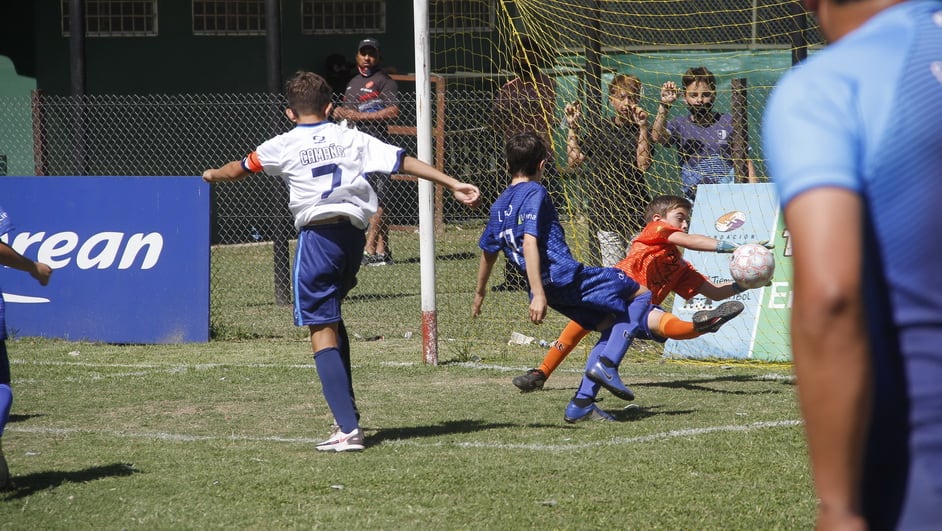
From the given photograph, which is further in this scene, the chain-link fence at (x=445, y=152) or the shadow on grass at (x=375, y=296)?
the shadow on grass at (x=375, y=296)

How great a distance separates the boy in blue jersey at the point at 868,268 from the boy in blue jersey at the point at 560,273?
5.02m

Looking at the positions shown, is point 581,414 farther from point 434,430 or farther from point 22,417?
point 22,417

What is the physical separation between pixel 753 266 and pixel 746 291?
2081 mm

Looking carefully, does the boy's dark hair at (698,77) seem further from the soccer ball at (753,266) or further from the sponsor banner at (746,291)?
the soccer ball at (753,266)

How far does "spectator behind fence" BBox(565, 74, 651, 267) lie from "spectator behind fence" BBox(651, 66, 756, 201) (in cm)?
20

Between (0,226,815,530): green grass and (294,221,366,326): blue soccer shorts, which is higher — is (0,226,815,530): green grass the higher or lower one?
the lower one

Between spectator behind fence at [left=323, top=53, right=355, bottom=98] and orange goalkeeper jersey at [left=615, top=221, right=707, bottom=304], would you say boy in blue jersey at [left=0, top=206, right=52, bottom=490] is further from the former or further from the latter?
spectator behind fence at [left=323, top=53, right=355, bottom=98]

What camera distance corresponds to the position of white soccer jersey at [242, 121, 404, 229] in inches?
248

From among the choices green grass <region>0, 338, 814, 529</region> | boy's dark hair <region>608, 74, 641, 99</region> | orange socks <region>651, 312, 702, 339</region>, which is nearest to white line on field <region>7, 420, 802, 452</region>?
green grass <region>0, 338, 814, 529</region>

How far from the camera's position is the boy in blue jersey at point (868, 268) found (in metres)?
1.77

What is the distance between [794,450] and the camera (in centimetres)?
616

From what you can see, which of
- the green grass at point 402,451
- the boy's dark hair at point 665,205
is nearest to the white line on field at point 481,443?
the green grass at point 402,451

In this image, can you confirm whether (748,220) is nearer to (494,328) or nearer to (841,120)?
(494,328)

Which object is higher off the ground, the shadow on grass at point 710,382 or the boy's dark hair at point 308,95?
the boy's dark hair at point 308,95
